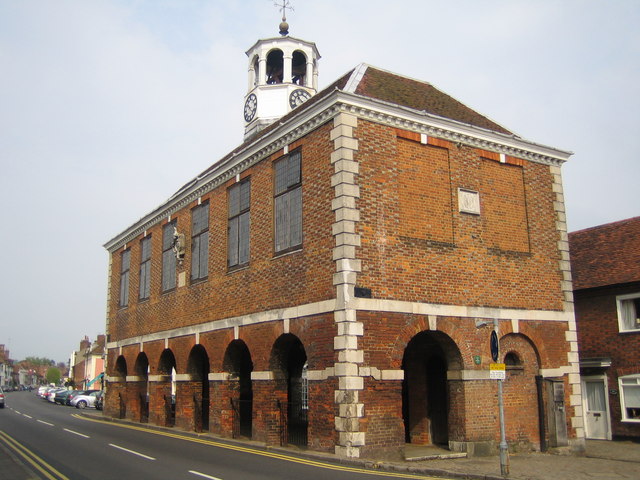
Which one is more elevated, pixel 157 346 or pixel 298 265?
pixel 298 265

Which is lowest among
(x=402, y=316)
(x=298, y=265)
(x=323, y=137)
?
(x=402, y=316)

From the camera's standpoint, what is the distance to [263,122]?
28.2 m

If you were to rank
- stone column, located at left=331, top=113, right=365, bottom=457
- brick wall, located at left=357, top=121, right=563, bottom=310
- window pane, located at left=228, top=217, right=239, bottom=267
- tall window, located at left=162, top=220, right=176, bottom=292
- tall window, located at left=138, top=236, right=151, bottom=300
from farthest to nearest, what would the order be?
tall window, located at left=138, top=236, right=151, bottom=300
tall window, located at left=162, top=220, right=176, bottom=292
window pane, located at left=228, top=217, right=239, bottom=267
brick wall, located at left=357, top=121, right=563, bottom=310
stone column, located at left=331, top=113, right=365, bottom=457

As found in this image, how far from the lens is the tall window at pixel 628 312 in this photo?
22.4 metres

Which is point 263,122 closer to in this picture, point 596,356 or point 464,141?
point 464,141

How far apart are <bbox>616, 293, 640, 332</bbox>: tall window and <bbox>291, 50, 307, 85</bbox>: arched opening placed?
52.8 ft

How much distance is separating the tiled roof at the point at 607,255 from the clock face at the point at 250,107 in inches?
593

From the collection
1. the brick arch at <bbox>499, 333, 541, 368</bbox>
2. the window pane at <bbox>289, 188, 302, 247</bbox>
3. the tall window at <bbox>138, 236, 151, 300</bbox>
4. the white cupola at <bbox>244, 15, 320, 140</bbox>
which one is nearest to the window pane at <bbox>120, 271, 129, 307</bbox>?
the tall window at <bbox>138, 236, 151, 300</bbox>

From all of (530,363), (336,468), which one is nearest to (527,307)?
(530,363)

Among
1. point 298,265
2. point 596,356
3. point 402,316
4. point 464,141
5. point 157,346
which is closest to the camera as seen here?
point 402,316

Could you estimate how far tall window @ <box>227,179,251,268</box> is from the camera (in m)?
21.5

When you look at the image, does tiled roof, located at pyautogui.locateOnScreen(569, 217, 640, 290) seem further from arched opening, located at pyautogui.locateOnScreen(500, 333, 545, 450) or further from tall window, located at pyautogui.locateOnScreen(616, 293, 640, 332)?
arched opening, located at pyautogui.locateOnScreen(500, 333, 545, 450)

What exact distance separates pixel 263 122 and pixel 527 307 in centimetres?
1442

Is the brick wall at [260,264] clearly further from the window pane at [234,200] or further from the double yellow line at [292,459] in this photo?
the double yellow line at [292,459]
